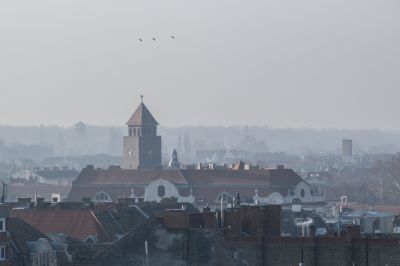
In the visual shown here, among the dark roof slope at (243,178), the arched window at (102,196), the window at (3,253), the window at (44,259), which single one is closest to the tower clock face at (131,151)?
the dark roof slope at (243,178)

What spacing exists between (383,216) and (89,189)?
36572 millimetres

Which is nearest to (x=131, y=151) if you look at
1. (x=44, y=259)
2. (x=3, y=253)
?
(x=44, y=259)

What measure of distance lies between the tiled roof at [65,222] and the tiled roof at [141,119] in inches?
3358

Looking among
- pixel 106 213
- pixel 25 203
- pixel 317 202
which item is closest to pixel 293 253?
pixel 106 213

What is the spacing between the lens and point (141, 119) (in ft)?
541

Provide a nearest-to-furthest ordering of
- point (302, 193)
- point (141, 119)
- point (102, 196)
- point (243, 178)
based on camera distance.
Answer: point (102, 196), point (302, 193), point (243, 178), point (141, 119)

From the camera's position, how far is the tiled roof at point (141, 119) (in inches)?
6491

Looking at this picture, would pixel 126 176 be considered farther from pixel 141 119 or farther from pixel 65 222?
pixel 65 222

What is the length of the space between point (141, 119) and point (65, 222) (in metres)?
87.6

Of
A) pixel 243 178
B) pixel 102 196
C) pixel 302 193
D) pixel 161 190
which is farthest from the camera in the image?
pixel 243 178

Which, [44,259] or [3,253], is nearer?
[3,253]

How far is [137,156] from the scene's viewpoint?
16375 cm

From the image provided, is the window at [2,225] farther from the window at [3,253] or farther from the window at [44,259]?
the window at [44,259]

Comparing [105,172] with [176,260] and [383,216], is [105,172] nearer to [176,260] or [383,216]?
[383,216]
